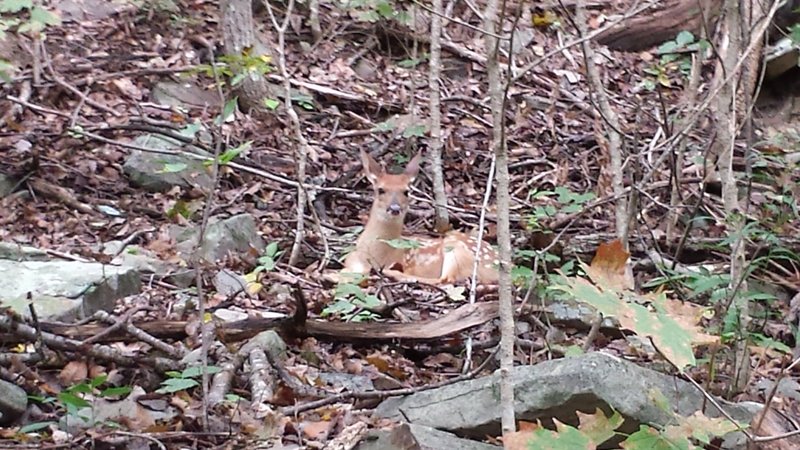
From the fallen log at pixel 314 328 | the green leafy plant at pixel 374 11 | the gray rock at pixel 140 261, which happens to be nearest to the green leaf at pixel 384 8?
the green leafy plant at pixel 374 11

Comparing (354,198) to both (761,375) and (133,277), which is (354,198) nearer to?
(133,277)

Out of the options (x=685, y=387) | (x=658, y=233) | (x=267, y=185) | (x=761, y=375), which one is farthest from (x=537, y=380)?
Answer: (x=267, y=185)

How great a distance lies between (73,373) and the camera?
→ 4.03 metres

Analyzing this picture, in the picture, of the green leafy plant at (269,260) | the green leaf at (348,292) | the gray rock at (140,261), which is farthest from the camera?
the green leafy plant at (269,260)

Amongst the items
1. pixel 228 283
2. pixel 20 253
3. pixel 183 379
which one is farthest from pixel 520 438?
pixel 20 253

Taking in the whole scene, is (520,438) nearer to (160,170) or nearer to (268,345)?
(268,345)

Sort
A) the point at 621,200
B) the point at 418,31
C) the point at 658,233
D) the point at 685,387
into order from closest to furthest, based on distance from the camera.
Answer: the point at 685,387
the point at 621,200
the point at 658,233
the point at 418,31

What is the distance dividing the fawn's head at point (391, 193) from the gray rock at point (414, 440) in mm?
4745

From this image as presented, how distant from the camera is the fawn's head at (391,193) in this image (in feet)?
26.0

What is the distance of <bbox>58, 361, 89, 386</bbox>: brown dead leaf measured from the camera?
4008mm

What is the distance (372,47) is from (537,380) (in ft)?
30.5

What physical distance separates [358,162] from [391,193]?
1540mm

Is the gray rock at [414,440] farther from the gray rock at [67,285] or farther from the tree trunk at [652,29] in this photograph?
the tree trunk at [652,29]

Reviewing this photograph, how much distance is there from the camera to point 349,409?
3742mm
